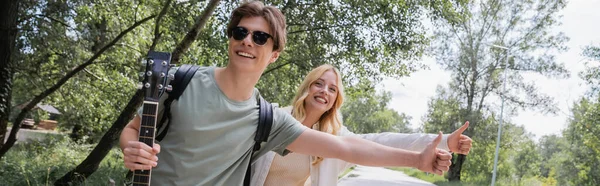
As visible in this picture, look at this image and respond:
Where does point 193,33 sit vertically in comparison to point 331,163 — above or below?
above

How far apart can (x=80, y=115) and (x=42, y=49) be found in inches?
238

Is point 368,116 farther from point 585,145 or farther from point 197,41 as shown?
point 197,41

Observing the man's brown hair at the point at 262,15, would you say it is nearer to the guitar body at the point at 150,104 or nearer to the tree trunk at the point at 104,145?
the guitar body at the point at 150,104

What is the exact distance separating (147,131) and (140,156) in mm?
190

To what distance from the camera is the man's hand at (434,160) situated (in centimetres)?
272

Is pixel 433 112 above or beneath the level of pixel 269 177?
above

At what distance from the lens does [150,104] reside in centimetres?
230

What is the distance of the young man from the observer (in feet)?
7.76

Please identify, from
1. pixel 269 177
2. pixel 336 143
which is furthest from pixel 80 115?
pixel 336 143

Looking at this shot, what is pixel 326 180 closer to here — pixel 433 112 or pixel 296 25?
pixel 296 25

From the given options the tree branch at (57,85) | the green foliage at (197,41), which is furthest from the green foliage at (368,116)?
the tree branch at (57,85)

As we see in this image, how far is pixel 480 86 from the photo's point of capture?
32.0m

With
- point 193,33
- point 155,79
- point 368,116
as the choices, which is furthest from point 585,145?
point 368,116

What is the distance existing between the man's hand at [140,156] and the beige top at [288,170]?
1993mm
